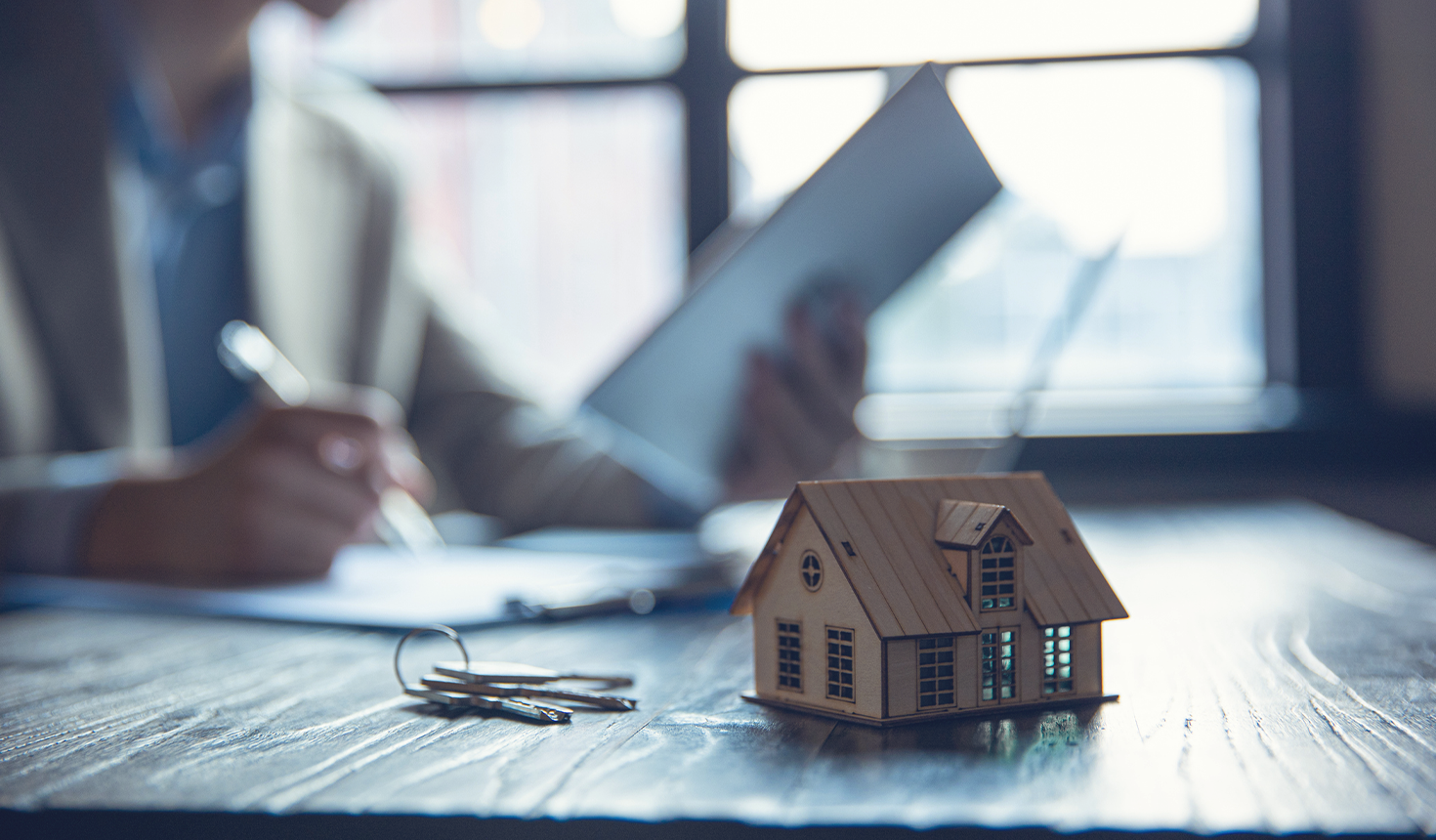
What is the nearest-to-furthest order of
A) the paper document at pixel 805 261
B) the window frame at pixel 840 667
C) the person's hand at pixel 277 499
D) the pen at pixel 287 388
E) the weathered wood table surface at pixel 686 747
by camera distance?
the weathered wood table surface at pixel 686 747 → the window frame at pixel 840 667 → the paper document at pixel 805 261 → the person's hand at pixel 277 499 → the pen at pixel 287 388

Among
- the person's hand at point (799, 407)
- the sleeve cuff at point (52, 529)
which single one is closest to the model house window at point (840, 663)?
the person's hand at point (799, 407)

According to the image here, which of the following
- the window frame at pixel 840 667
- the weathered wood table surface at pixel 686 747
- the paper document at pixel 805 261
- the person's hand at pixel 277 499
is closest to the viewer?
the weathered wood table surface at pixel 686 747

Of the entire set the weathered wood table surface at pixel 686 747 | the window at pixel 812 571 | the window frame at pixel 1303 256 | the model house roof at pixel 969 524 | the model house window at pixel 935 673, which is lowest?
the weathered wood table surface at pixel 686 747

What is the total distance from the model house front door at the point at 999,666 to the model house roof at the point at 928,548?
0.6 inches

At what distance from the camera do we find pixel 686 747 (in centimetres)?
37

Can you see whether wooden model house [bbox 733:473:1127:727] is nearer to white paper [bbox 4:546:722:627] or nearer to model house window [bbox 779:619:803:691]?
model house window [bbox 779:619:803:691]

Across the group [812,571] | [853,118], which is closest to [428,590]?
[812,571]

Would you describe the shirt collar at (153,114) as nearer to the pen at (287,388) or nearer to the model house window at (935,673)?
the pen at (287,388)

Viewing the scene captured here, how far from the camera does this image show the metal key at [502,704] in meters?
0.41

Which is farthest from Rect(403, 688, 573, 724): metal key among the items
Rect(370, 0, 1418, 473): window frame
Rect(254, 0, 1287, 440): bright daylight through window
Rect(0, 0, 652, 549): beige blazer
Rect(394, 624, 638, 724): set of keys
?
Rect(370, 0, 1418, 473): window frame

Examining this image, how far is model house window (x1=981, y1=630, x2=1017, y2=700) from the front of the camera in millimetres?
406

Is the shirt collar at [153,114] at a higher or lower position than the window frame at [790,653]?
higher

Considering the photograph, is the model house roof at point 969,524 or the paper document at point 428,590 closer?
the model house roof at point 969,524

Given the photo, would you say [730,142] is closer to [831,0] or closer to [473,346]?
[831,0]
